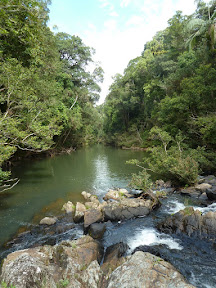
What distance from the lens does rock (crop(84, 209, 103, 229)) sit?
279 inches

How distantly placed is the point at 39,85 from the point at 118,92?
3072 centimetres

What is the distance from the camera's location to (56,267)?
13.7 feet

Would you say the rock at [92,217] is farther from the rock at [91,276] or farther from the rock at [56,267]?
the rock at [91,276]

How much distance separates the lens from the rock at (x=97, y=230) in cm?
637

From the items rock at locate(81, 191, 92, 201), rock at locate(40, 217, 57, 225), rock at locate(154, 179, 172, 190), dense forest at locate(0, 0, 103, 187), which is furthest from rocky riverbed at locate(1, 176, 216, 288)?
dense forest at locate(0, 0, 103, 187)

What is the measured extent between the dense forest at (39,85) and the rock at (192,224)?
6.96m

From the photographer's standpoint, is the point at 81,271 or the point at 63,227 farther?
the point at 63,227

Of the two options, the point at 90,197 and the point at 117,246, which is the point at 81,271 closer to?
the point at 117,246

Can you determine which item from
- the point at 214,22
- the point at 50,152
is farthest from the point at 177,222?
the point at 50,152

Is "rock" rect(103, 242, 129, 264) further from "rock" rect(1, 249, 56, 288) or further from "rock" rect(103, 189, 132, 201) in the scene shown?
"rock" rect(103, 189, 132, 201)

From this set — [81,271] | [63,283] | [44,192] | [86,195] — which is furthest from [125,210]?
[44,192]

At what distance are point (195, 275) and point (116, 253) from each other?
200cm

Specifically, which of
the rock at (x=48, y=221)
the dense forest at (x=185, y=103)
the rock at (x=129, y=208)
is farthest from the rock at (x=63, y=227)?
the dense forest at (x=185, y=103)

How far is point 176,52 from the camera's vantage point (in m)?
26.2
